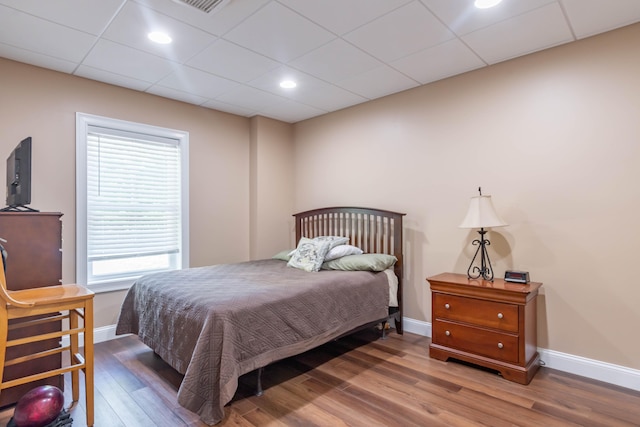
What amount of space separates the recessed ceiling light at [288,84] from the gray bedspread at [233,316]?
6.21 feet

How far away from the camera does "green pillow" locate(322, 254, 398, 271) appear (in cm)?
333

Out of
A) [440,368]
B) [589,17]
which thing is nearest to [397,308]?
[440,368]

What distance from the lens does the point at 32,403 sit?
70.6 inches

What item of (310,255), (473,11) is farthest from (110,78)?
(473,11)

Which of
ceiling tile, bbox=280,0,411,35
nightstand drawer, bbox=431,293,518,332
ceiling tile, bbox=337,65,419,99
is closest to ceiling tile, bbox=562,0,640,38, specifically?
ceiling tile, bbox=280,0,411,35

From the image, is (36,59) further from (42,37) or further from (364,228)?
(364,228)

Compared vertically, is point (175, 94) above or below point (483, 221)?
above

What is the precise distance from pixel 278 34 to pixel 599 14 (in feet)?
7.21

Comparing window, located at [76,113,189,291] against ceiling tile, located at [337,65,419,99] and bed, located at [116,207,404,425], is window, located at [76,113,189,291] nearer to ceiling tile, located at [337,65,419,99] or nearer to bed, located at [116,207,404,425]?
bed, located at [116,207,404,425]

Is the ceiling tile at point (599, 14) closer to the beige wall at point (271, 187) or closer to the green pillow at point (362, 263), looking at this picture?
the green pillow at point (362, 263)

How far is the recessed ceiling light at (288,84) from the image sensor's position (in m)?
3.41

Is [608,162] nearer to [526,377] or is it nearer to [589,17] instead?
[589,17]

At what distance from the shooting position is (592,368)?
8.41 ft

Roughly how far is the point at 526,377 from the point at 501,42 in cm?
253
